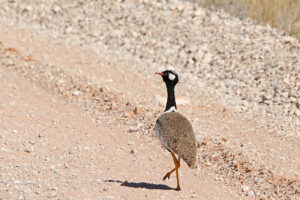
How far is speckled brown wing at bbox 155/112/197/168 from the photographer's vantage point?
640 cm

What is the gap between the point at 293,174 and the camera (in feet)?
25.2

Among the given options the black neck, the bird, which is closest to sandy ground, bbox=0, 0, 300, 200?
the bird

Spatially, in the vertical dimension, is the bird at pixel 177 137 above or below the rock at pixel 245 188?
above

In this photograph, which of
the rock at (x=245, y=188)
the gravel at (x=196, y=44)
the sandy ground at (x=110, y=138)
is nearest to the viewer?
the sandy ground at (x=110, y=138)

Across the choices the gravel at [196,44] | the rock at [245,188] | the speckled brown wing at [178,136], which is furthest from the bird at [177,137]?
the gravel at [196,44]

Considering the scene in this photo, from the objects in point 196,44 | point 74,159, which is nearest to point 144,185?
point 74,159

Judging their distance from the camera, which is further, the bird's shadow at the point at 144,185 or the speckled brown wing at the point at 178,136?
the bird's shadow at the point at 144,185

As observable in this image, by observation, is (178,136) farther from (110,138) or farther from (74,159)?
(110,138)

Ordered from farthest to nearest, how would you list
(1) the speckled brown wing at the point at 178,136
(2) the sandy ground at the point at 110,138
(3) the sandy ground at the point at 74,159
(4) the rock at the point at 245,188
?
(4) the rock at the point at 245,188, (2) the sandy ground at the point at 110,138, (3) the sandy ground at the point at 74,159, (1) the speckled brown wing at the point at 178,136

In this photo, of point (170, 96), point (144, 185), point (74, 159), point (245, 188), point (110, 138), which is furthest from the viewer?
point (110, 138)

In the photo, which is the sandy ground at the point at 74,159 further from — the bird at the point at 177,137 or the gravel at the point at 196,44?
the gravel at the point at 196,44

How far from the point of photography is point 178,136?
6531 millimetres

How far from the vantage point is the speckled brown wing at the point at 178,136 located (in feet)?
21.0

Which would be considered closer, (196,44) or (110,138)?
(110,138)
